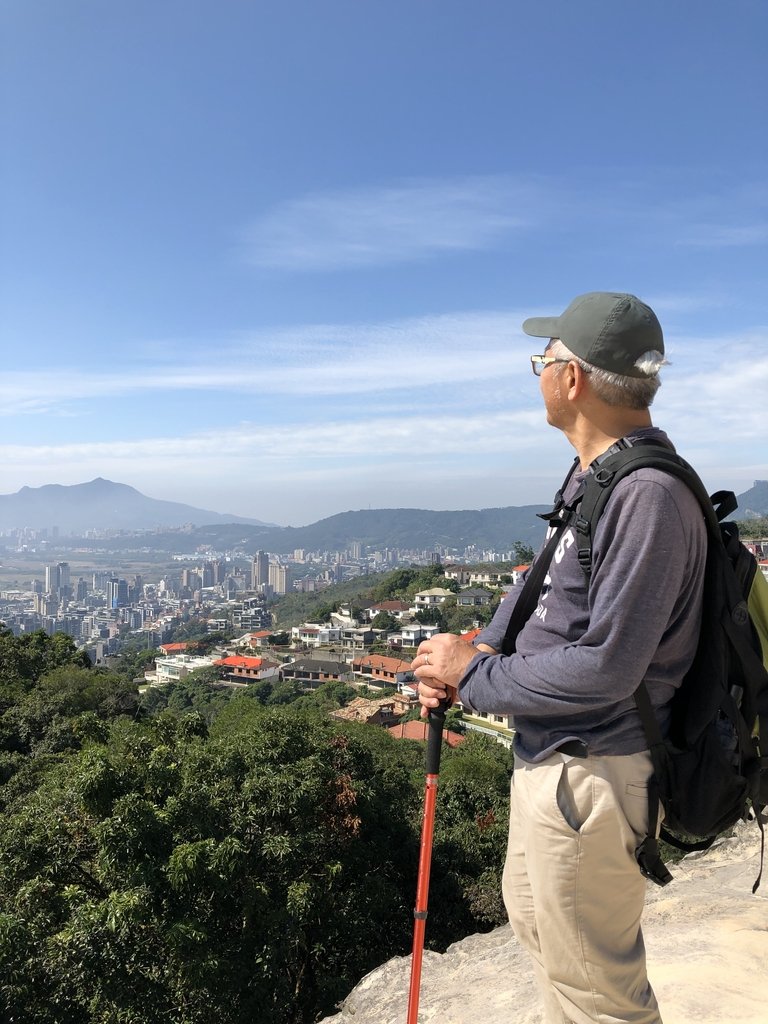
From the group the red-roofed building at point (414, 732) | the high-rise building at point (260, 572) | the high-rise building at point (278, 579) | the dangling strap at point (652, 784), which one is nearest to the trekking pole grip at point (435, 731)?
the dangling strap at point (652, 784)

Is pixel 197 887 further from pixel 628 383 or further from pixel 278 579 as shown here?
pixel 278 579

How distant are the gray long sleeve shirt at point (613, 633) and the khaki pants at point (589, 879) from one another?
6 centimetres

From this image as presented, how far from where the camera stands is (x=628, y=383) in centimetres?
156

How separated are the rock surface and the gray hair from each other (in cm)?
229

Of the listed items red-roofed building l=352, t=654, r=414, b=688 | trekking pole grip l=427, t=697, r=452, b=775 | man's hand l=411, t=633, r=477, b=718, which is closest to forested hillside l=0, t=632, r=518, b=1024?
trekking pole grip l=427, t=697, r=452, b=775

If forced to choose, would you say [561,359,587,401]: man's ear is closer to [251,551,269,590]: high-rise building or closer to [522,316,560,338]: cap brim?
[522,316,560,338]: cap brim

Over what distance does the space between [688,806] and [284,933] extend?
5567mm

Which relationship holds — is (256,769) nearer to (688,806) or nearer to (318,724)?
(318,724)

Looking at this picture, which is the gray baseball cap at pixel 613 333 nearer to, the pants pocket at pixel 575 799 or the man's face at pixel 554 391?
the man's face at pixel 554 391

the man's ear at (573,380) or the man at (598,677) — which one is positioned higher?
the man's ear at (573,380)

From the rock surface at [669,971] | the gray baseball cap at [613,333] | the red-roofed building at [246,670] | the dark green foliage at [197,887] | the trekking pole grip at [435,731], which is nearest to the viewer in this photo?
the gray baseball cap at [613,333]

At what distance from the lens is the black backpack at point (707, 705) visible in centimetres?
145

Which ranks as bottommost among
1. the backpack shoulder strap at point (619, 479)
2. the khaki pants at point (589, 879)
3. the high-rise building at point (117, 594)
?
the high-rise building at point (117, 594)

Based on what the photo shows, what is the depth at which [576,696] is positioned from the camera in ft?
4.64
